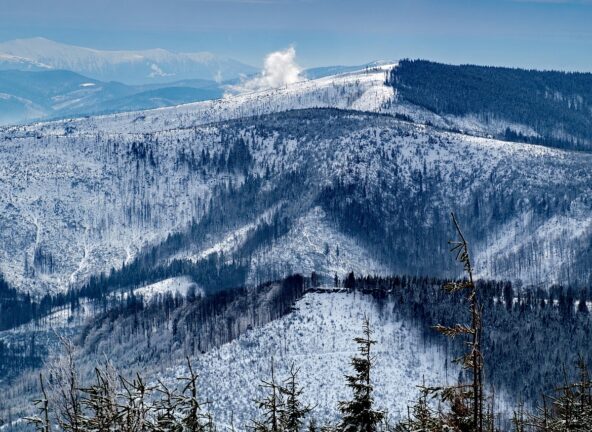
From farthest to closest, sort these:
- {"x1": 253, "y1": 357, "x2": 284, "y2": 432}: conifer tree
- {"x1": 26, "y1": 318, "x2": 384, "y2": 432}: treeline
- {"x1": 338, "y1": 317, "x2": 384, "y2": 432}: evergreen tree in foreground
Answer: {"x1": 338, "y1": 317, "x2": 384, "y2": 432}: evergreen tree in foreground < {"x1": 253, "y1": 357, "x2": 284, "y2": 432}: conifer tree < {"x1": 26, "y1": 318, "x2": 384, "y2": 432}: treeline

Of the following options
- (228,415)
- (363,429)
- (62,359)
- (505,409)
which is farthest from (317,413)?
(62,359)

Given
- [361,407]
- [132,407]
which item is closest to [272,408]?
[361,407]

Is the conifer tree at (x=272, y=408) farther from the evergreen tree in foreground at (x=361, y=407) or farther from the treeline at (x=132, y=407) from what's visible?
the evergreen tree in foreground at (x=361, y=407)

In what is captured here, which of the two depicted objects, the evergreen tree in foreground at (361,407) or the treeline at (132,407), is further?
the evergreen tree in foreground at (361,407)

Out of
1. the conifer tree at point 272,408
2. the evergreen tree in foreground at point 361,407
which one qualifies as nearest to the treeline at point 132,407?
the evergreen tree in foreground at point 361,407

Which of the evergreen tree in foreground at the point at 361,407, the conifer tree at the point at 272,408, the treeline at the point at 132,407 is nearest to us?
the treeline at the point at 132,407

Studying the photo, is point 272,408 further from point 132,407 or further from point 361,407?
point 132,407

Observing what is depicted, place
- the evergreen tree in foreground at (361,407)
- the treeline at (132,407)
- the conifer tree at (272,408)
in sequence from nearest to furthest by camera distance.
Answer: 1. the treeline at (132,407)
2. the conifer tree at (272,408)
3. the evergreen tree in foreground at (361,407)

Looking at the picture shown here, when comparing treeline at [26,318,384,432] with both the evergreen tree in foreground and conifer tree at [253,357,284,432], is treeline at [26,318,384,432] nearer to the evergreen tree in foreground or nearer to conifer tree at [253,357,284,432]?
the evergreen tree in foreground

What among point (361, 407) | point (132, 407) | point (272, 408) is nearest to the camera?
point (132, 407)

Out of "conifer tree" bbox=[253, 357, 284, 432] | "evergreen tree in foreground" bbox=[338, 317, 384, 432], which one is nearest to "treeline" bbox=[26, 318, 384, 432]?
"evergreen tree in foreground" bbox=[338, 317, 384, 432]

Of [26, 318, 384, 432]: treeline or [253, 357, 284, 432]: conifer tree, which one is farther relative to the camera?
[253, 357, 284, 432]: conifer tree

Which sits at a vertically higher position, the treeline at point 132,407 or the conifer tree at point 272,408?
the treeline at point 132,407
